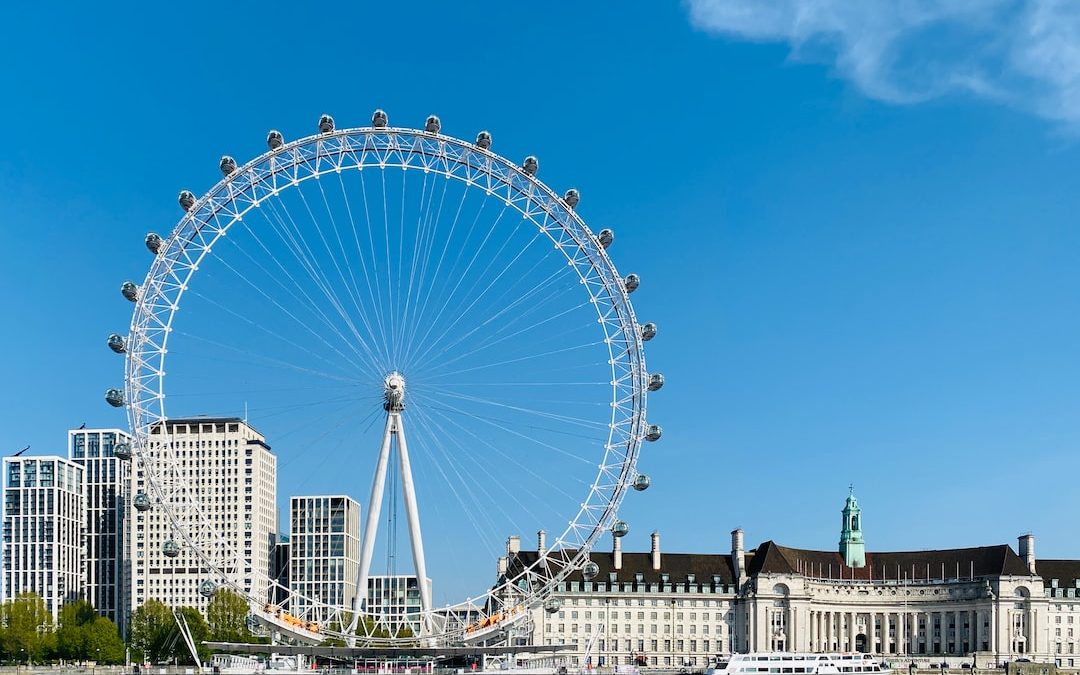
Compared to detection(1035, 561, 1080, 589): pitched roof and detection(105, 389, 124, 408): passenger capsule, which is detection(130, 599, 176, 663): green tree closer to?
detection(105, 389, 124, 408): passenger capsule

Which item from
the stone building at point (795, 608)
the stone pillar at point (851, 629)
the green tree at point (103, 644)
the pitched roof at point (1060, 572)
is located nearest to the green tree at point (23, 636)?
the green tree at point (103, 644)

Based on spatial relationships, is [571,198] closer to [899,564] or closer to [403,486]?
[403,486]

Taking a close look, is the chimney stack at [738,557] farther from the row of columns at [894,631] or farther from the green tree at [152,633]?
the green tree at [152,633]

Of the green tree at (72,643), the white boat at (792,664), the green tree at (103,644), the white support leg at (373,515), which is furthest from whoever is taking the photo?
the green tree at (103,644)

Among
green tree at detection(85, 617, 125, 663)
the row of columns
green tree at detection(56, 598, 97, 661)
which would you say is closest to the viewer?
green tree at detection(56, 598, 97, 661)

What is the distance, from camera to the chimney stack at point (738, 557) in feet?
508

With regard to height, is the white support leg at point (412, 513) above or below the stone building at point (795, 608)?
above

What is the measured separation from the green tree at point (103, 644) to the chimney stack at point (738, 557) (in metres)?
65.5

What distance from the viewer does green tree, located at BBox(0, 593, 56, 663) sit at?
141875 mm

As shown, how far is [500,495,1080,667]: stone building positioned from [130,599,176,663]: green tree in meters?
35.7

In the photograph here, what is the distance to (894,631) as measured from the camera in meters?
160

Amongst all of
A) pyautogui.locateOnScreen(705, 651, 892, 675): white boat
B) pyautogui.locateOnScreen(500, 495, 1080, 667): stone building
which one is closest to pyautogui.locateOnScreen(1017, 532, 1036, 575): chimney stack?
pyautogui.locateOnScreen(500, 495, 1080, 667): stone building

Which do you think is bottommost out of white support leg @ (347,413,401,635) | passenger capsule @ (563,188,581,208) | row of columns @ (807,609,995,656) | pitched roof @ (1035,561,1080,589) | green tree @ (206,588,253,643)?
row of columns @ (807,609,995,656)

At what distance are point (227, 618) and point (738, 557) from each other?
55539 mm
